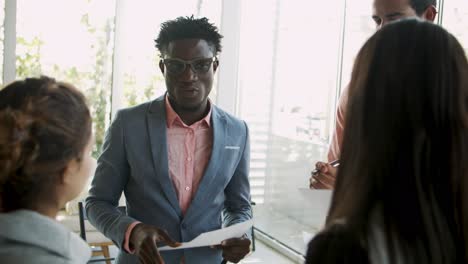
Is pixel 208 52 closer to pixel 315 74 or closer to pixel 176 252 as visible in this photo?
pixel 176 252

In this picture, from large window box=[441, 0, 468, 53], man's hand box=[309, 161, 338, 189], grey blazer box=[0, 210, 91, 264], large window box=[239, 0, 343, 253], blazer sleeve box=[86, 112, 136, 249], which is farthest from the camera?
large window box=[239, 0, 343, 253]

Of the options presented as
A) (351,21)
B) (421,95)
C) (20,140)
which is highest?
(351,21)

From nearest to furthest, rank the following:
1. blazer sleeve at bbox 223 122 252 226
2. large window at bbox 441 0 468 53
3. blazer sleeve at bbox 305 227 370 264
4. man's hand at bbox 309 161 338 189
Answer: blazer sleeve at bbox 305 227 370 264 → man's hand at bbox 309 161 338 189 → blazer sleeve at bbox 223 122 252 226 → large window at bbox 441 0 468 53

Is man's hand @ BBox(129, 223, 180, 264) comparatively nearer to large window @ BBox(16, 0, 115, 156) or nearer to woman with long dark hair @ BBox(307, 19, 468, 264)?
woman with long dark hair @ BBox(307, 19, 468, 264)

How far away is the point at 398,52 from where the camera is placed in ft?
3.07

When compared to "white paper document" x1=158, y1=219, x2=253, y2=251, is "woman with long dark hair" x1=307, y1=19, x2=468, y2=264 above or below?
above

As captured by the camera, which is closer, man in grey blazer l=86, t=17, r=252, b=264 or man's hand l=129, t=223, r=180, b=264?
man's hand l=129, t=223, r=180, b=264

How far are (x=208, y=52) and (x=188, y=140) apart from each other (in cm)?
37

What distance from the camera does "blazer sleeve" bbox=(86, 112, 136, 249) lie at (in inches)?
73.3

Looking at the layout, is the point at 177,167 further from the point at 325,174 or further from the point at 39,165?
the point at 39,165

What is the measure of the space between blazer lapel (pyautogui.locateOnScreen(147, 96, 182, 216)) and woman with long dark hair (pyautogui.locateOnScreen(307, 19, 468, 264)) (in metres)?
1.01

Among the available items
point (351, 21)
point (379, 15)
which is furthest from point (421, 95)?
point (351, 21)

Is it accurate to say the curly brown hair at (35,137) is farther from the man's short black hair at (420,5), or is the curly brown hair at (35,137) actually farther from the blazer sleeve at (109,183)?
the man's short black hair at (420,5)

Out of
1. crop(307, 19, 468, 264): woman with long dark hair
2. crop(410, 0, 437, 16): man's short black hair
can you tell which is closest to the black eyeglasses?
crop(410, 0, 437, 16): man's short black hair
